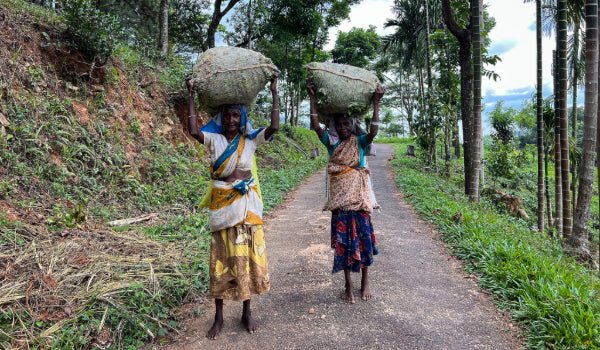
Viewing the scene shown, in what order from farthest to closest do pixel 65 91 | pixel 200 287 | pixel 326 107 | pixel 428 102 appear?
pixel 428 102 → pixel 65 91 → pixel 200 287 → pixel 326 107

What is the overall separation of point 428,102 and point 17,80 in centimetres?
1206

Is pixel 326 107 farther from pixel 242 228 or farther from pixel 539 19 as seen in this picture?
pixel 539 19

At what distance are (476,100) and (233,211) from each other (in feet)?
23.2

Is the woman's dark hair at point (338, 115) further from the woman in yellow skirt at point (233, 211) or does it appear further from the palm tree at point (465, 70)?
the palm tree at point (465, 70)

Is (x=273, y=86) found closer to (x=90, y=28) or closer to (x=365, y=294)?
(x=365, y=294)

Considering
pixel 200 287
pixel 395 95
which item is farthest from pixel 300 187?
pixel 395 95

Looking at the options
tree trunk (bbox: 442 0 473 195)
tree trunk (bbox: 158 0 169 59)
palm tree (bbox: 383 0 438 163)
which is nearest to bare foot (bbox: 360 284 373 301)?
tree trunk (bbox: 442 0 473 195)

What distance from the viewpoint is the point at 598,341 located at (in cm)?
286

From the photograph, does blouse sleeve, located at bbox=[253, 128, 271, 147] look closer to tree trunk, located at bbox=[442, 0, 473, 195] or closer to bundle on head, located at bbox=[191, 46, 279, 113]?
bundle on head, located at bbox=[191, 46, 279, 113]

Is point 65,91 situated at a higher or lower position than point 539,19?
lower

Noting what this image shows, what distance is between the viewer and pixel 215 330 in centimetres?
313

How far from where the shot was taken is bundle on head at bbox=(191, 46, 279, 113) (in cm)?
307

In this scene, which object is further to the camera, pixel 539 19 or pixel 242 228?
pixel 539 19

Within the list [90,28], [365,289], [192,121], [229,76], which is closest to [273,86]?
[229,76]
